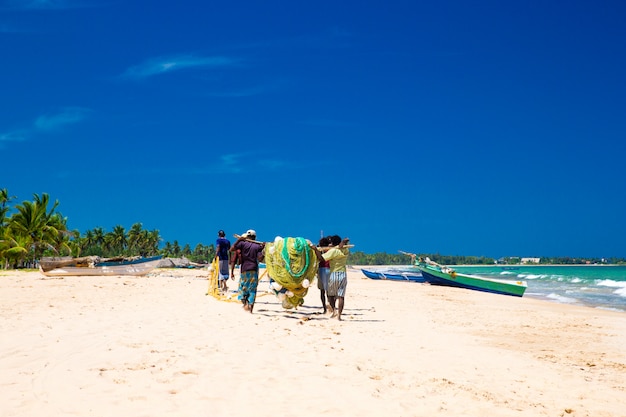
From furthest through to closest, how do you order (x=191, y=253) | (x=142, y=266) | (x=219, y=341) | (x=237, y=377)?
(x=191, y=253)
(x=142, y=266)
(x=219, y=341)
(x=237, y=377)

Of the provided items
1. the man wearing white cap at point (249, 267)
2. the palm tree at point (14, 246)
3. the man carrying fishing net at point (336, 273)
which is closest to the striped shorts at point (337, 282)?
the man carrying fishing net at point (336, 273)

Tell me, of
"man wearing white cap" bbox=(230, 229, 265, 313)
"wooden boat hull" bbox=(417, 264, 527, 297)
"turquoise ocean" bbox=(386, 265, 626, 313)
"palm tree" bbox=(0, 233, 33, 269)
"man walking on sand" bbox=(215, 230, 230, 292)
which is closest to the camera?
"man wearing white cap" bbox=(230, 229, 265, 313)

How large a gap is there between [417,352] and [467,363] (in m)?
0.81

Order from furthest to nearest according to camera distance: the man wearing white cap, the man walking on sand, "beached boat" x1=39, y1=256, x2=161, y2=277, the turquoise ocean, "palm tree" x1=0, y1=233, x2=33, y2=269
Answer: "palm tree" x1=0, y1=233, x2=33, y2=269 < "beached boat" x1=39, y1=256, x2=161, y2=277 < the turquoise ocean < the man walking on sand < the man wearing white cap

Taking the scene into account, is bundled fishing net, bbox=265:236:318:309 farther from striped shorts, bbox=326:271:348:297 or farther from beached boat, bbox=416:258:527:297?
beached boat, bbox=416:258:527:297

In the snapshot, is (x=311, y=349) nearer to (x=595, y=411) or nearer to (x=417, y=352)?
(x=417, y=352)

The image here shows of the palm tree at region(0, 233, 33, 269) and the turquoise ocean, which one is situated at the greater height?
the palm tree at region(0, 233, 33, 269)

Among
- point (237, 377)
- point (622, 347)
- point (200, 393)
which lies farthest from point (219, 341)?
point (622, 347)

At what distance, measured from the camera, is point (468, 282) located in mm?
28562

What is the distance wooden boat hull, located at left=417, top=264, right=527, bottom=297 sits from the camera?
25812 millimetres

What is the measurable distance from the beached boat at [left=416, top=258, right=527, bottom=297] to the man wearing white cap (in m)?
18.2

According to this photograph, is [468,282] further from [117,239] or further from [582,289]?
[117,239]

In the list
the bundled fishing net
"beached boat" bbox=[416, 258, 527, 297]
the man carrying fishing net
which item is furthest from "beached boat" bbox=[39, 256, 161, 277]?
the man carrying fishing net

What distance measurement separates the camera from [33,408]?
4.19m
